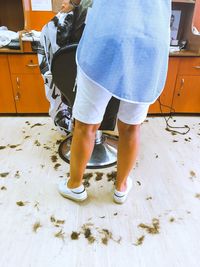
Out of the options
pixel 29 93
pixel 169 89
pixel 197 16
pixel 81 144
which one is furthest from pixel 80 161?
pixel 197 16

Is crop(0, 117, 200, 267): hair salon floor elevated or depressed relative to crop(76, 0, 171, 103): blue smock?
depressed

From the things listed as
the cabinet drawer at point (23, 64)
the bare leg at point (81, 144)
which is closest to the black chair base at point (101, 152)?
the bare leg at point (81, 144)

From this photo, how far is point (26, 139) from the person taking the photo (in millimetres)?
1746

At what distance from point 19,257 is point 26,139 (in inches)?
38.5

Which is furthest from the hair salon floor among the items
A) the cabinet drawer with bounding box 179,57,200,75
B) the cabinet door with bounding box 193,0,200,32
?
the cabinet door with bounding box 193,0,200,32

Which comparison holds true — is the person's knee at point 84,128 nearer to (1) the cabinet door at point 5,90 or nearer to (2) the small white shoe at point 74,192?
(2) the small white shoe at point 74,192

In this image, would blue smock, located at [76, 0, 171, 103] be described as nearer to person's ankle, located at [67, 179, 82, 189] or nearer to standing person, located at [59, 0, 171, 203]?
standing person, located at [59, 0, 171, 203]

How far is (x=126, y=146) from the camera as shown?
1.03m

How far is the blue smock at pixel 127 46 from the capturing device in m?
0.70

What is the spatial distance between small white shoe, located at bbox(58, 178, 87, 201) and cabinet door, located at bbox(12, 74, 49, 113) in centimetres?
105

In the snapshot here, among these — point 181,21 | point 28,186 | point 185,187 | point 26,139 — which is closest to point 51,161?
point 28,186

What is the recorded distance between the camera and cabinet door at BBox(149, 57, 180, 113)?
1963 millimetres

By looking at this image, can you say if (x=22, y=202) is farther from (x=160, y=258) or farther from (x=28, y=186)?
(x=160, y=258)

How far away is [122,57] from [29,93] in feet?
4.76
